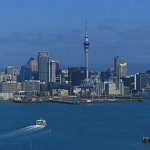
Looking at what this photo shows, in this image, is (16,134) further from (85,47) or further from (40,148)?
(85,47)

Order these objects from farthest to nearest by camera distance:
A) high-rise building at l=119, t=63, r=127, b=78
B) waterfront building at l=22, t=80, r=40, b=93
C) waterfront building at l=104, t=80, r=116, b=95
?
high-rise building at l=119, t=63, r=127, b=78, waterfront building at l=22, t=80, r=40, b=93, waterfront building at l=104, t=80, r=116, b=95

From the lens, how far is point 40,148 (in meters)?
18.8

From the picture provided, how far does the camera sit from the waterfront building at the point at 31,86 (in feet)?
252

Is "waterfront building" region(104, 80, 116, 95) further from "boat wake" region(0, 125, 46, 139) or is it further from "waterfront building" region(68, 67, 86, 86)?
"boat wake" region(0, 125, 46, 139)

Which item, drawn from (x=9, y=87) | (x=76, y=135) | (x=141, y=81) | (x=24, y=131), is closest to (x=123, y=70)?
(x=141, y=81)

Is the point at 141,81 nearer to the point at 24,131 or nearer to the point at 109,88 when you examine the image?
the point at 109,88

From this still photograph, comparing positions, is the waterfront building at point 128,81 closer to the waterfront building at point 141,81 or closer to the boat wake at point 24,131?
the waterfront building at point 141,81

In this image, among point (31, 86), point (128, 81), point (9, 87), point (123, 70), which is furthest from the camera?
point (123, 70)

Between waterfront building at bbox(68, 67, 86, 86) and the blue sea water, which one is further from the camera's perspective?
waterfront building at bbox(68, 67, 86, 86)

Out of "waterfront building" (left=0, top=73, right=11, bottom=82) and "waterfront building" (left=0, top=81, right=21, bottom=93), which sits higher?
"waterfront building" (left=0, top=73, right=11, bottom=82)

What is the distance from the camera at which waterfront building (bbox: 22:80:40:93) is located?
76750 millimetres

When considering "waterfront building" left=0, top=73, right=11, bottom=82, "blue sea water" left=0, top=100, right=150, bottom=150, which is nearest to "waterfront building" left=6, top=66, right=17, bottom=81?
"waterfront building" left=0, top=73, right=11, bottom=82

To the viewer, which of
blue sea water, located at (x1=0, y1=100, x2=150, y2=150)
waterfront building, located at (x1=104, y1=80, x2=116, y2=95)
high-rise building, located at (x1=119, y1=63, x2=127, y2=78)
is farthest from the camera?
high-rise building, located at (x1=119, y1=63, x2=127, y2=78)

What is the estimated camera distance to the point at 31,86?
7725 centimetres
